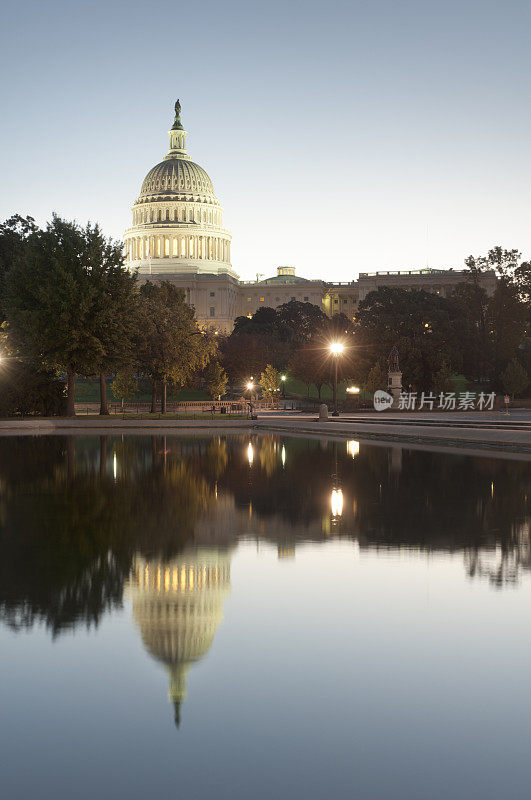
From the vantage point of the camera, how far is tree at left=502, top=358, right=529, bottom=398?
7994cm

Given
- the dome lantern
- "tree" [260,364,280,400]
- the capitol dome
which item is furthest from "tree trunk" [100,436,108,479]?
the dome lantern

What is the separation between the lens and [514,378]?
7994 centimetres

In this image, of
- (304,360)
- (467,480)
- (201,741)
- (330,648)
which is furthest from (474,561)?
(304,360)

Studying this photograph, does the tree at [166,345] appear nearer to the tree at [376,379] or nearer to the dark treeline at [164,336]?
the dark treeline at [164,336]

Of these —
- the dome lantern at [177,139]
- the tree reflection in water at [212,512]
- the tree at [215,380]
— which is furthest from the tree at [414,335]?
the dome lantern at [177,139]

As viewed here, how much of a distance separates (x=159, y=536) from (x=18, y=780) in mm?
7981

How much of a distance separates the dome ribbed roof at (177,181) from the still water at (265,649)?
16984cm

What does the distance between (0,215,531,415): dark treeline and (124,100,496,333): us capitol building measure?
77374mm

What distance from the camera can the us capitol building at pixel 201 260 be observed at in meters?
176

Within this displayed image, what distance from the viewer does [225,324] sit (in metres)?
176

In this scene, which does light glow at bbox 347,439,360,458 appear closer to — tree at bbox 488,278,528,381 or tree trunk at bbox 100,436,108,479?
tree trunk at bbox 100,436,108,479

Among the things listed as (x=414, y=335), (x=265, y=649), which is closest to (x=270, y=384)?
(x=414, y=335)

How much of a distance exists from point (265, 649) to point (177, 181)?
592 ft

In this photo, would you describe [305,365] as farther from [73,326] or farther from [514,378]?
[73,326]
